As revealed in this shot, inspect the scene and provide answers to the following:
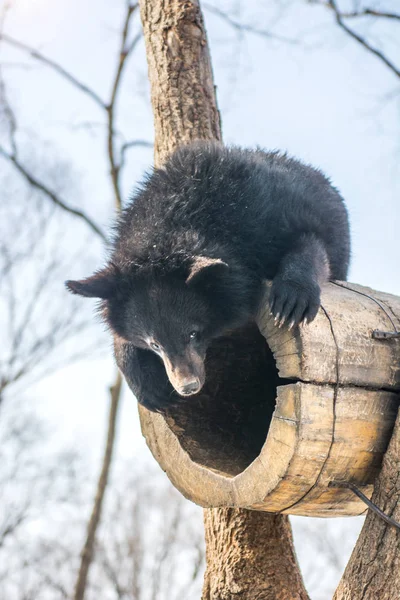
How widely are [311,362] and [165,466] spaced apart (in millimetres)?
1088

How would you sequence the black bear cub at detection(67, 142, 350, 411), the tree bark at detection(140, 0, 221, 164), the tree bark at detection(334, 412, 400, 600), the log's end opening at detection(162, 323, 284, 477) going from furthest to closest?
1. the tree bark at detection(140, 0, 221, 164)
2. the log's end opening at detection(162, 323, 284, 477)
3. the black bear cub at detection(67, 142, 350, 411)
4. the tree bark at detection(334, 412, 400, 600)

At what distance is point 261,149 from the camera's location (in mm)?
4016

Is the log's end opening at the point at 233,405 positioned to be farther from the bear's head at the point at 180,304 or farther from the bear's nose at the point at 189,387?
the bear's nose at the point at 189,387

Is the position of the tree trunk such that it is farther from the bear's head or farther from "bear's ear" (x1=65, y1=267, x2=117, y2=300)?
"bear's ear" (x1=65, y1=267, x2=117, y2=300)

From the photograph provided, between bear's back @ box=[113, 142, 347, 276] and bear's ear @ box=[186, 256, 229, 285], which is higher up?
bear's back @ box=[113, 142, 347, 276]

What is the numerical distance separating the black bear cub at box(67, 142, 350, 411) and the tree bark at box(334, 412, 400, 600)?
687 mm

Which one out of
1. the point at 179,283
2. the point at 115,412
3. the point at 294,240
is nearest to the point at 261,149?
the point at 294,240

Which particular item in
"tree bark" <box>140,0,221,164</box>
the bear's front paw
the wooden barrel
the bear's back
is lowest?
the wooden barrel

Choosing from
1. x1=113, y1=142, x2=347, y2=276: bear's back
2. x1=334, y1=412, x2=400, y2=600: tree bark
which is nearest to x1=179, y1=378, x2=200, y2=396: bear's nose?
x1=113, y1=142, x2=347, y2=276: bear's back

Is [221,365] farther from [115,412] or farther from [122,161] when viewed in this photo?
[122,161]

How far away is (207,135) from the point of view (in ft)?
14.7

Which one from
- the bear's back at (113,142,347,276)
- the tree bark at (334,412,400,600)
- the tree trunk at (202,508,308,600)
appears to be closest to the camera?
the tree bark at (334,412,400,600)

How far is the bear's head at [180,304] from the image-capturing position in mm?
2947

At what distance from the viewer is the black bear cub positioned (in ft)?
9.77
